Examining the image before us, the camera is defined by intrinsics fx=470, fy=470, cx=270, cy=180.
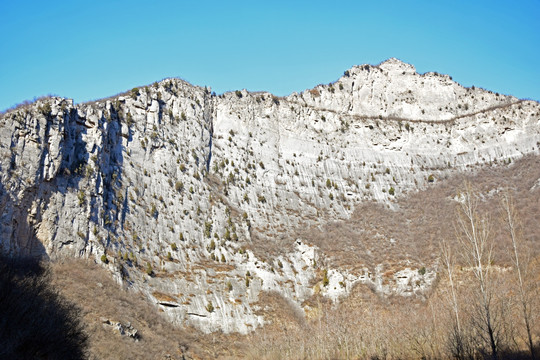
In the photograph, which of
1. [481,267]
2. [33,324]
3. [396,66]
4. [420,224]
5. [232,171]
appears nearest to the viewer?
[33,324]

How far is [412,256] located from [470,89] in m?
34.5

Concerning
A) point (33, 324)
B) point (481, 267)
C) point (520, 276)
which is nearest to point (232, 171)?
point (520, 276)

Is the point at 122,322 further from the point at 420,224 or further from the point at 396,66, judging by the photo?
the point at 396,66

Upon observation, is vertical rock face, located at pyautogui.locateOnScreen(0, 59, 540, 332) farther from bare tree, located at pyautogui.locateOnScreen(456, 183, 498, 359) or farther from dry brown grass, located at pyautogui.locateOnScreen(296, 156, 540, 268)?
bare tree, located at pyautogui.locateOnScreen(456, 183, 498, 359)

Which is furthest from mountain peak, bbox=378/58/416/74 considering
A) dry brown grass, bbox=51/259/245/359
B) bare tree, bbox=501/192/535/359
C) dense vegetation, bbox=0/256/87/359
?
dense vegetation, bbox=0/256/87/359

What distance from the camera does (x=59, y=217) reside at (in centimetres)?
3631

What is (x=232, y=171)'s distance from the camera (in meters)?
53.6

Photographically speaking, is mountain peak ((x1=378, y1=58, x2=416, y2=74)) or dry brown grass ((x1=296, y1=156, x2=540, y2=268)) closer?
dry brown grass ((x1=296, y1=156, x2=540, y2=268))

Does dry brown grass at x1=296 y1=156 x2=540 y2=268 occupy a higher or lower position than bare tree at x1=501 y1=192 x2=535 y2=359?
higher

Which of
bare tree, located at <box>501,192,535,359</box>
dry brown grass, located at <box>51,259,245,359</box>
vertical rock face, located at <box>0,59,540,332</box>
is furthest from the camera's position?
vertical rock face, located at <box>0,59,540,332</box>

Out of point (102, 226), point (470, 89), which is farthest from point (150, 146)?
point (470, 89)

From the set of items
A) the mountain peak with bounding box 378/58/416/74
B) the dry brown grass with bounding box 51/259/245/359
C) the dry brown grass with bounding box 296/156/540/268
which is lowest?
the dry brown grass with bounding box 51/259/245/359

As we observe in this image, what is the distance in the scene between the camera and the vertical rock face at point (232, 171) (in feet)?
122

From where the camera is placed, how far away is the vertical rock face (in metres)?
37.1
